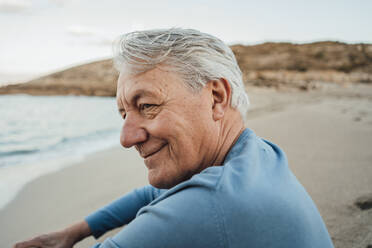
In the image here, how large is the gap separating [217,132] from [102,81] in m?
51.3

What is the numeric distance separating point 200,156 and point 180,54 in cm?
44

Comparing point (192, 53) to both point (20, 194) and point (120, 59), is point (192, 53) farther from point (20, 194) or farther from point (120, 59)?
point (20, 194)

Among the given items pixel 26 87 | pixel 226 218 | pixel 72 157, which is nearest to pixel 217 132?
pixel 226 218

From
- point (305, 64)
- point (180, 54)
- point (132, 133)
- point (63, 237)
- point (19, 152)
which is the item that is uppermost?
point (180, 54)

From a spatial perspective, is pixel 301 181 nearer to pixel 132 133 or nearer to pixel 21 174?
pixel 132 133

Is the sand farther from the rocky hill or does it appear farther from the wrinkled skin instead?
the rocky hill

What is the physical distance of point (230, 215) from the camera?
2.48ft

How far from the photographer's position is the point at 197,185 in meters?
0.80

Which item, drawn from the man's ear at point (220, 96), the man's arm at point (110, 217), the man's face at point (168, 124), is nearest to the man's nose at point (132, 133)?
the man's face at point (168, 124)

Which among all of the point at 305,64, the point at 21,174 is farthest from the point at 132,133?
the point at 305,64

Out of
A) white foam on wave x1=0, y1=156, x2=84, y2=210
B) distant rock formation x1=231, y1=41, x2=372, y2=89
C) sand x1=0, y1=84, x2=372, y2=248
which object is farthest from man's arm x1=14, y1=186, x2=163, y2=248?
distant rock formation x1=231, y1=41, x2=372, y2=89

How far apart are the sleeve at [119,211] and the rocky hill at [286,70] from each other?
2497cm

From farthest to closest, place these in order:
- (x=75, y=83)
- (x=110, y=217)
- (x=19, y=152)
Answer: (x=75, y=83), (x=19, y=152), (x=110, y=217)

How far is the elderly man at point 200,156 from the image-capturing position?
2.52 feet
